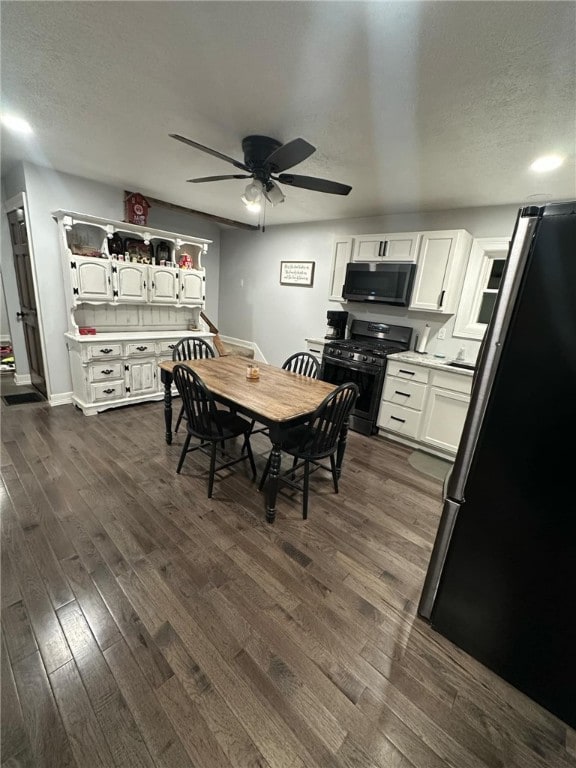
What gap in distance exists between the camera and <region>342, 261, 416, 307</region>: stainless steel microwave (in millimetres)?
3463

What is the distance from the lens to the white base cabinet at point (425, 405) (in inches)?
120

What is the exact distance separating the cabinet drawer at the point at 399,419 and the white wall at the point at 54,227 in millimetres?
3844

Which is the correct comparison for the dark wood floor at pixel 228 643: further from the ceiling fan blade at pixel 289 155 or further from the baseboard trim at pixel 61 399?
the ceiling fan blade at pixel 289 155

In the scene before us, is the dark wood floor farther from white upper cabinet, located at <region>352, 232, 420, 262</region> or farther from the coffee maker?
white upper cabinet, located at <region>352, 232, 420, 262</region>

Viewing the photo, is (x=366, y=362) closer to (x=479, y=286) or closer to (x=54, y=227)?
(x=479, y=286)

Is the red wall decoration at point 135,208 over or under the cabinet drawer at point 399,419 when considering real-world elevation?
over

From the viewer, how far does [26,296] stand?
3.72 metres

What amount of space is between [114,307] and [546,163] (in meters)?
4.46

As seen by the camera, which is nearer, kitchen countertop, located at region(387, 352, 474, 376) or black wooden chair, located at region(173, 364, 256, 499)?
black wooden chair, located at region(173, 364, 256, 499)

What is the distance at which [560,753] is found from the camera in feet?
3.69

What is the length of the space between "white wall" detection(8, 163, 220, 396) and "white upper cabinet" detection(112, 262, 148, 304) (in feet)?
1.94

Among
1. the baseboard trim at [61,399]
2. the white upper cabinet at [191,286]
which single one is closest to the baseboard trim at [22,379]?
the baseboard trim at [61,399]

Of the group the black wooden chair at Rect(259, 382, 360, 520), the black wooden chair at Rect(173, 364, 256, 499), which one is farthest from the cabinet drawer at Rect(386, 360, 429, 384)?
the black wooden chair at Rect(173, 364, 256, 499)

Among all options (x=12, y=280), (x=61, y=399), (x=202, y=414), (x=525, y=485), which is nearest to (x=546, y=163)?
(x=525, y=485)
